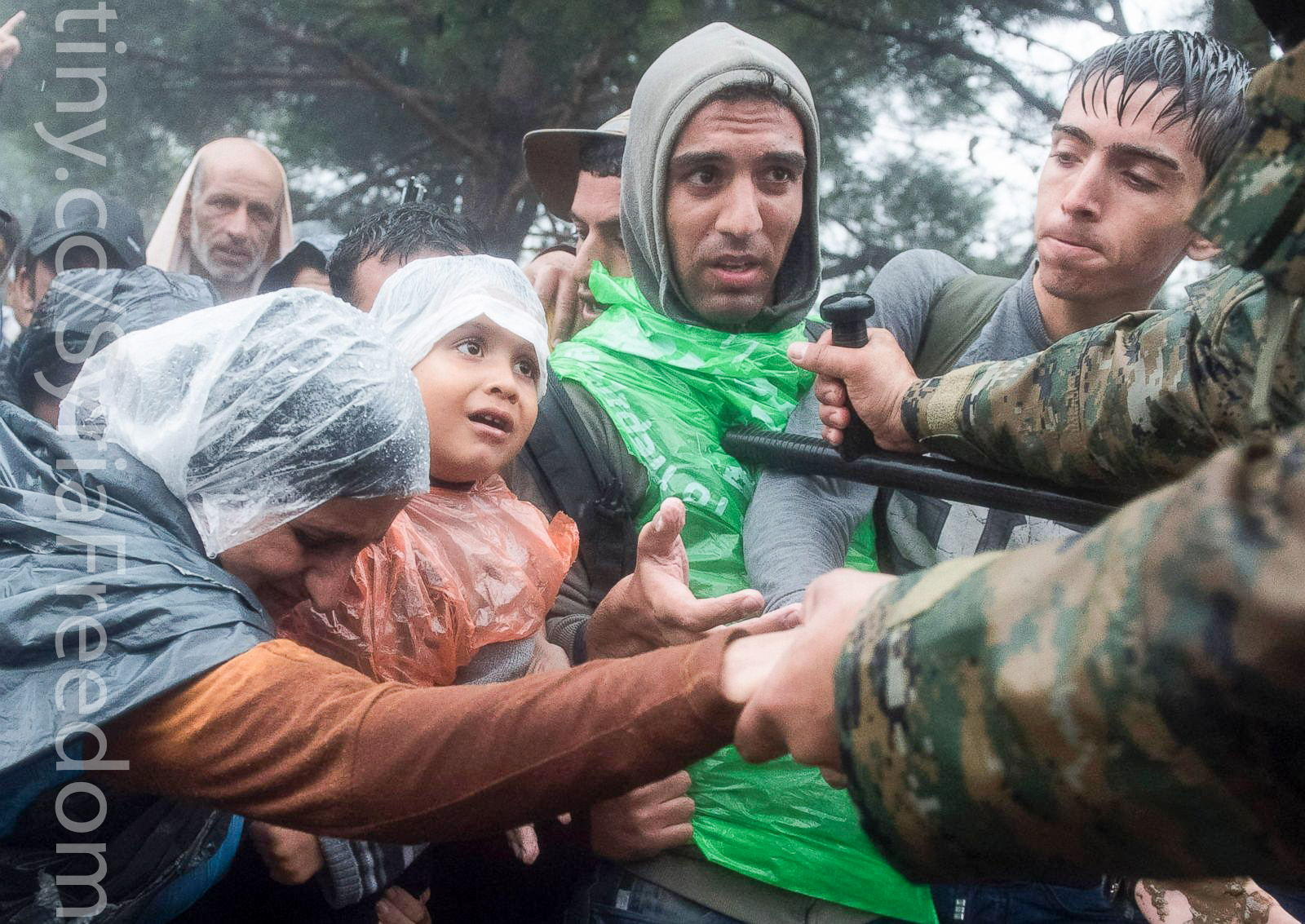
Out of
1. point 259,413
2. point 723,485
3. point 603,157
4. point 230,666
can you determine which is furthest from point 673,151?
point 230,666

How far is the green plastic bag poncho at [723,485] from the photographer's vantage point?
209 centimetres

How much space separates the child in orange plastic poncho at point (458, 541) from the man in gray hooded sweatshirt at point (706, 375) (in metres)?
0.14

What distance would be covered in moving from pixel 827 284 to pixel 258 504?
15.3 ft

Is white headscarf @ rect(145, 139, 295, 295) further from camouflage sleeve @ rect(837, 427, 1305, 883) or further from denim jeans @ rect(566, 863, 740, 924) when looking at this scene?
camouflage sleeve @ rect(837, 427, 1305, 883)

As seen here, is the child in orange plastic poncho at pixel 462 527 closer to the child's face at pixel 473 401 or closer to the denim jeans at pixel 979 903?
the child's face at pixel 473 401

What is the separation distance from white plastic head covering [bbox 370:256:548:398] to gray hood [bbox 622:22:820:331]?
363mm

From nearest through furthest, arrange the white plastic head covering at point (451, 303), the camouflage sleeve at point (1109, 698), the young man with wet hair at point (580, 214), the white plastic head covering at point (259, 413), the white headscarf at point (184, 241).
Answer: the camouflage sleeve at point (1109, 698)
the white plastic head covering at point (259, 413)
the white plastic head covering at point (451, 303)
the young man with wet hair at point (580, 214)
the white headscarf at point (184, 241)

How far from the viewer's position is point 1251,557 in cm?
91

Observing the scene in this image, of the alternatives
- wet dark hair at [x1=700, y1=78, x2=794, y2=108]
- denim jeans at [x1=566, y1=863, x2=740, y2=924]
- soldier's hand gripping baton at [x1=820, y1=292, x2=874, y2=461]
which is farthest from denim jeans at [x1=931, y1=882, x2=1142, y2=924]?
wet dark hair at [x1=700, y1=78, x2=794, y2=108]

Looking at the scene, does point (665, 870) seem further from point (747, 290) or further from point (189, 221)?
point (189, 221)

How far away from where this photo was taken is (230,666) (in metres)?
1.55

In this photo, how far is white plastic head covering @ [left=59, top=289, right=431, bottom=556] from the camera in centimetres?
174

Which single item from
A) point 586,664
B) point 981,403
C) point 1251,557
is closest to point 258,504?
point 586,664

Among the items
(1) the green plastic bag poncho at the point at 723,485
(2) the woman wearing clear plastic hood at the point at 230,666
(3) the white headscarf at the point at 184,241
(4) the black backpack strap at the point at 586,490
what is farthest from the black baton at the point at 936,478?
(3) the white headscarf at the point at 184,241
